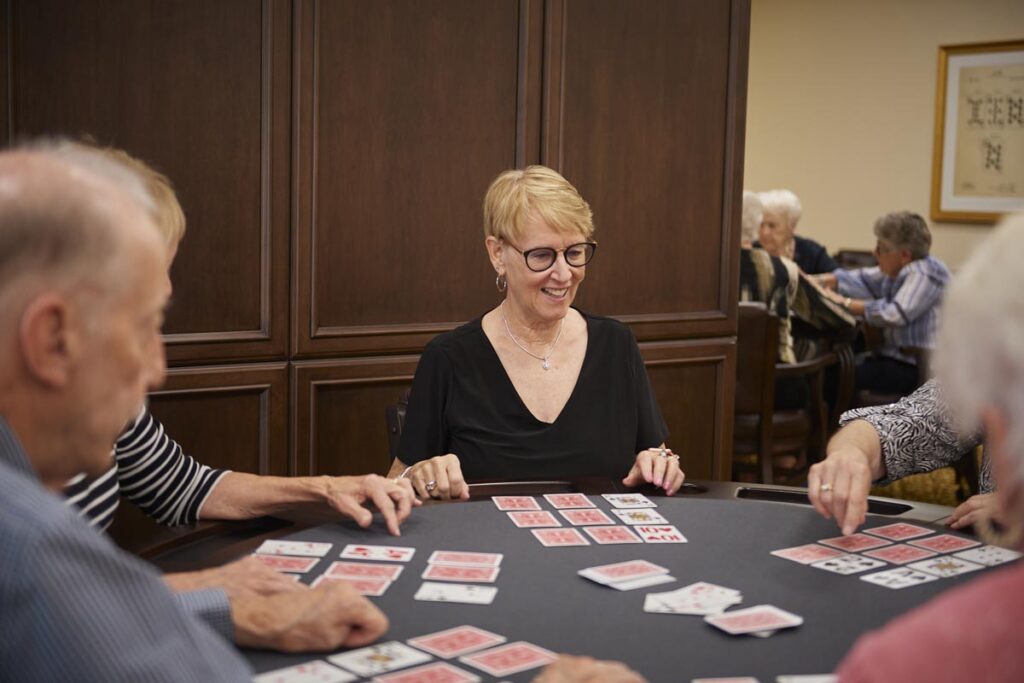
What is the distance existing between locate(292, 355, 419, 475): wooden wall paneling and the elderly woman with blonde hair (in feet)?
2.95

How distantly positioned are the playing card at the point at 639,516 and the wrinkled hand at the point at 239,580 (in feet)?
2.12

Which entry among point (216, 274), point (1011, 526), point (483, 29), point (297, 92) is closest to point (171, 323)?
point (216, 274)

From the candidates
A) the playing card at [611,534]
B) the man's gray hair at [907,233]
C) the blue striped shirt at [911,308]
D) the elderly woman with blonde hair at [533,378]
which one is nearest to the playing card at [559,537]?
the playing card at [611,534]

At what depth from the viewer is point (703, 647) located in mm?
1466

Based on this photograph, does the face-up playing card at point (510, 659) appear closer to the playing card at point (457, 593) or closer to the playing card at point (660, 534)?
the playing card at point (457, 593)

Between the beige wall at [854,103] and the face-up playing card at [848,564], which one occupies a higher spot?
the beige wall at [854,103]

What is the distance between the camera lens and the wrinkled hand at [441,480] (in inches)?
86.7

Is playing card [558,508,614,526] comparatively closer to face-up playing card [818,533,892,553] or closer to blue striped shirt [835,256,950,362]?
face-up playing card [818,533,892,553]

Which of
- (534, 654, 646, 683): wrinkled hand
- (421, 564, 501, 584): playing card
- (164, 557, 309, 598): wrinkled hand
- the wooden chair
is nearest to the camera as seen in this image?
(534, 654, 646, 683): wrinkled hand

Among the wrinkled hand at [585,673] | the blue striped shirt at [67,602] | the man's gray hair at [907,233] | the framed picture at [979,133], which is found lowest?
the wrinkled hand at [585,673]

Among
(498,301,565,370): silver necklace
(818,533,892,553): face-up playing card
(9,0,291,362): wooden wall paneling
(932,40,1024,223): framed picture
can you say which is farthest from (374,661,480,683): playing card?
(932,40,1024,223): framed picture

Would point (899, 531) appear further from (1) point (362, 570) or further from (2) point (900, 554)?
(1) point (362, 570)

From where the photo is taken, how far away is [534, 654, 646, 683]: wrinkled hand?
4.28 feet

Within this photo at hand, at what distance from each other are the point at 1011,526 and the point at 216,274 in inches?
107
